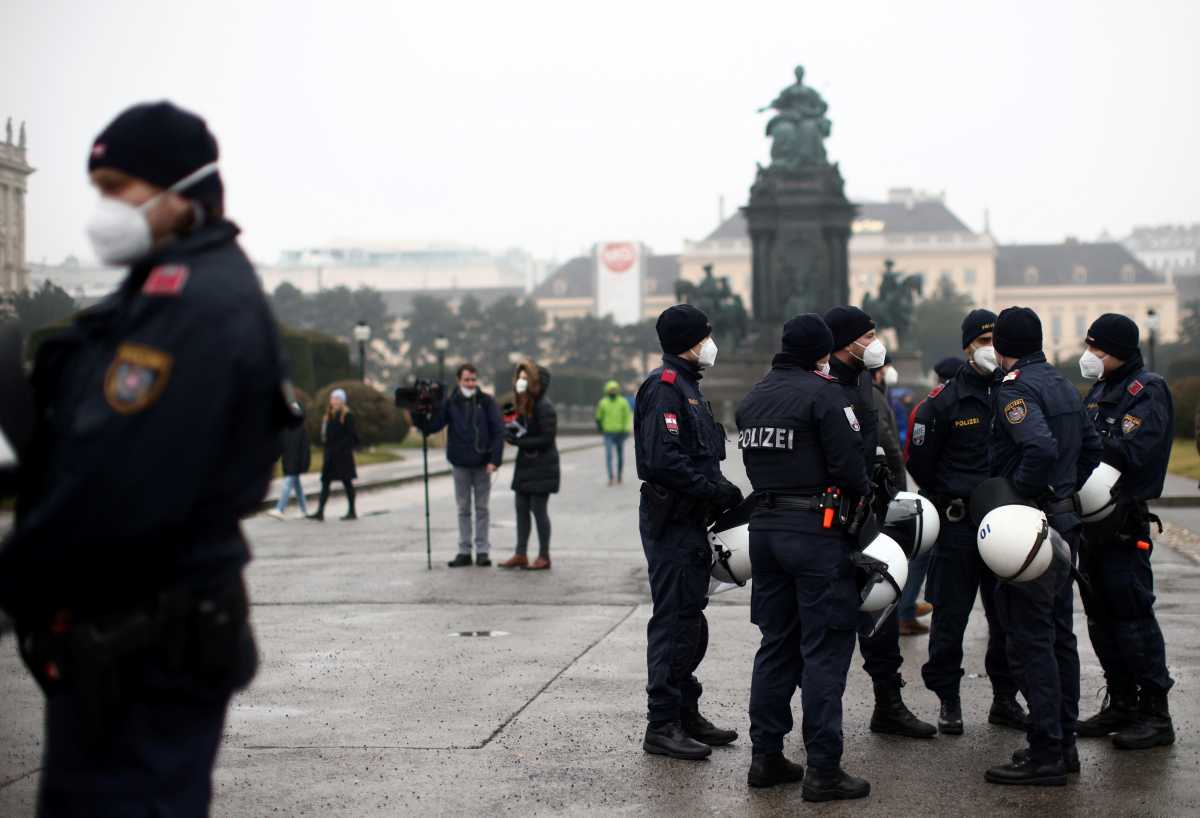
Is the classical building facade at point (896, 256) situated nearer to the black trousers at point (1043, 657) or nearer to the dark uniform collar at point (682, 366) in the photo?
the dark uniform collar at point (682, 366)

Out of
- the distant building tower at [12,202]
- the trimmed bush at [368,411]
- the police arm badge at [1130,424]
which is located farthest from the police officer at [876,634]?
the trimmed bush at [368,411]

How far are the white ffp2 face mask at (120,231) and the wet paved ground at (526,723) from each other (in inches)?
126

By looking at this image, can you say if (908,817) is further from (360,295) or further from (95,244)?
(360,295)

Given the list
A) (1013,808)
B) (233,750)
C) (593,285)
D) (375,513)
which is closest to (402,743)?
(233,750)

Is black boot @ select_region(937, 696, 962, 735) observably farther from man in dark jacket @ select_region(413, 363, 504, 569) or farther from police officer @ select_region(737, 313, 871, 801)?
man in dark jacket @ select_region(413, 363, 504, 569)

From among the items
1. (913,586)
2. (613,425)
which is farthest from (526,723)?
(613,425)

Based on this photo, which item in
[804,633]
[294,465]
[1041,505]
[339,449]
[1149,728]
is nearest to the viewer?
[804,633]

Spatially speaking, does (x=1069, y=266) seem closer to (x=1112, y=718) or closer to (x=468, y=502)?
(x=468, y=502)

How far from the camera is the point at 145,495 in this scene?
10.1 ft

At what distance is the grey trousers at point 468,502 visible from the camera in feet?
49.5

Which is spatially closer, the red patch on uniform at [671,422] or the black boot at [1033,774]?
the black boot at [1033,774]

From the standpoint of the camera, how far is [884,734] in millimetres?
7453

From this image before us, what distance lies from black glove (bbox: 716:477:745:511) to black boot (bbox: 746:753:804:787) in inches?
45.9

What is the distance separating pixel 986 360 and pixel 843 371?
0.66 m
